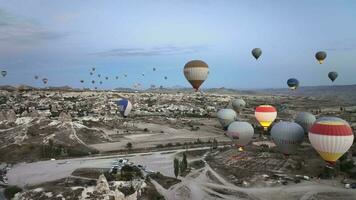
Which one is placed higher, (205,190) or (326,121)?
(326,121)

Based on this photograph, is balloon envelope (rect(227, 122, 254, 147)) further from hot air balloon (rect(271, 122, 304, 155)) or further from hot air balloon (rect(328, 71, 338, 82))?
hot air balloon (rect(328, 71, 338, 82))

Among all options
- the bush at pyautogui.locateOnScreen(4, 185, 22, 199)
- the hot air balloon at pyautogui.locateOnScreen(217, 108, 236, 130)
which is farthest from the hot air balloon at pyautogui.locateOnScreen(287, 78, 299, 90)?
the bush at pyautogui.locateOnScreen(4, 185, 22, 199)

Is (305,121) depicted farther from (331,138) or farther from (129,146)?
(129,146)

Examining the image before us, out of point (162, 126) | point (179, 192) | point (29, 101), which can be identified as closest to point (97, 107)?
point (29, 101)

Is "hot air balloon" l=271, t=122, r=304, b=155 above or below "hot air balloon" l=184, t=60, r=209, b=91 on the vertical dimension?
below

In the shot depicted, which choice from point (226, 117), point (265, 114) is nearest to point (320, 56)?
point (226, 117)

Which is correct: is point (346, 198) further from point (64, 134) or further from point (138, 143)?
point (64, 134)

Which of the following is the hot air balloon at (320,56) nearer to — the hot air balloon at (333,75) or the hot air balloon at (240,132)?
the hot air balloon at (333,75)
